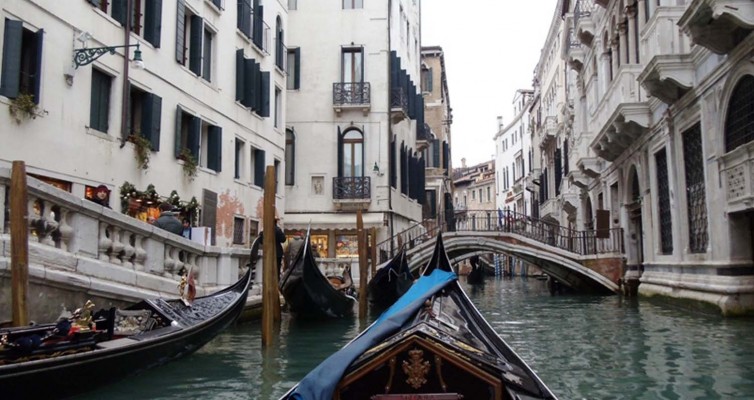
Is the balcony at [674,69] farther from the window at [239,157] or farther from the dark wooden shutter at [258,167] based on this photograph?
the dark wooden shutter at [258,167]

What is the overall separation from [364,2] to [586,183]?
6.66 meters

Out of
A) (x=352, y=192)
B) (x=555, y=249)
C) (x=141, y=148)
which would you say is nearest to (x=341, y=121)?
(x=352, y=192)

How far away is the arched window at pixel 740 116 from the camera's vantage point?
7.01 metres

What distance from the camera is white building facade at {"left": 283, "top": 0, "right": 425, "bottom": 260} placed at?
47.9 ft

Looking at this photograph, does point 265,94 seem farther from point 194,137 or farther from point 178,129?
point 178,129

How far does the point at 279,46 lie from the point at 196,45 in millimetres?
3920

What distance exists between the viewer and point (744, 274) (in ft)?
24.7

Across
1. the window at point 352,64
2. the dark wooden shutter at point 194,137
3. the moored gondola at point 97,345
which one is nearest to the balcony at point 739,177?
the moored gondola at point 97,345

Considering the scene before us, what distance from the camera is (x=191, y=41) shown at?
9.69 m

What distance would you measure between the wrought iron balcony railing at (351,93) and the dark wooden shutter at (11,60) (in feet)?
29.6

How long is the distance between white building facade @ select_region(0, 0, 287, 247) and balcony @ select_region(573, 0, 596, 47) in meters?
6.20

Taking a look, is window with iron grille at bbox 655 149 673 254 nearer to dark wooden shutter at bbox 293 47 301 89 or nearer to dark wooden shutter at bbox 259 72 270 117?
dark wooden shutter at bbox 259 72 270 117

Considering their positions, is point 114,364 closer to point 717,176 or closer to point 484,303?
point 717,176

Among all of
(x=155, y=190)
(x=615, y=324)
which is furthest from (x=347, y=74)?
(x=615, y=324)
